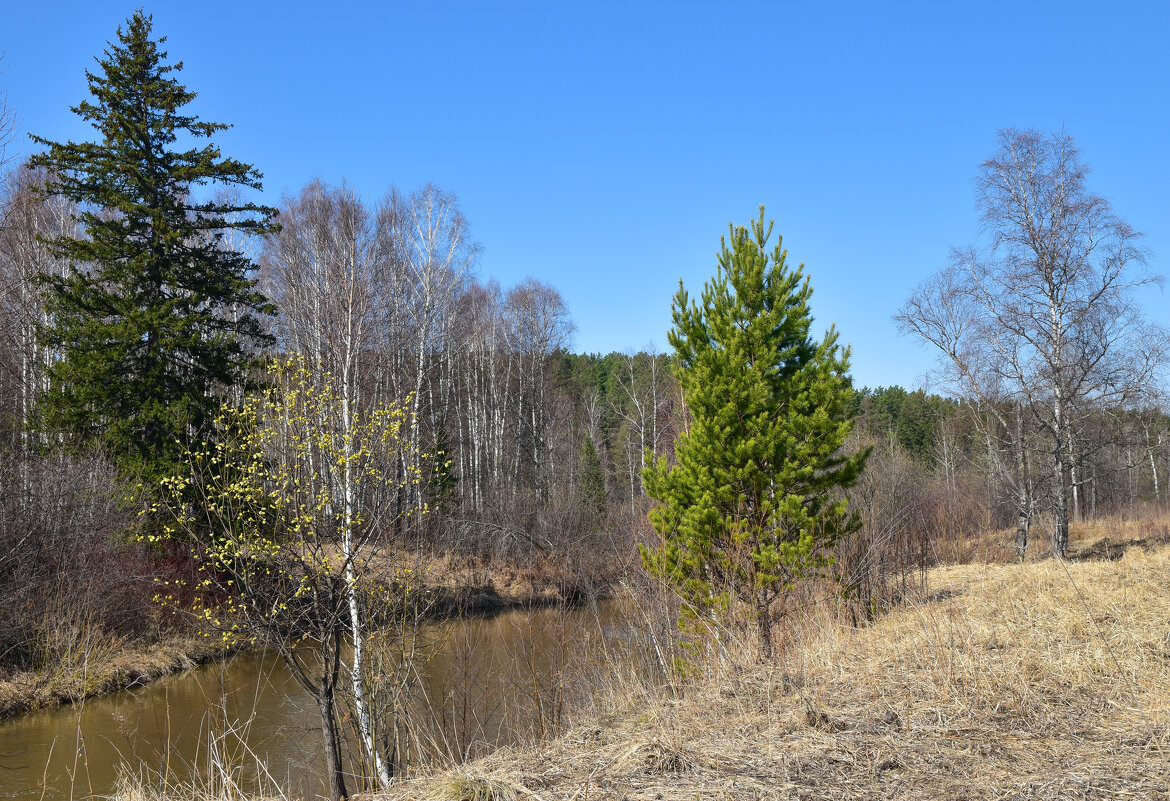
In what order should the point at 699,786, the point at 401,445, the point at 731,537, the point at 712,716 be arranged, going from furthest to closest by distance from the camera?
the point at 731,537 < the point at 401,445 < the point at 712,716 < the point at 699,786

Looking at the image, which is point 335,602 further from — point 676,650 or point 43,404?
point 43,404

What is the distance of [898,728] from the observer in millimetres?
4445

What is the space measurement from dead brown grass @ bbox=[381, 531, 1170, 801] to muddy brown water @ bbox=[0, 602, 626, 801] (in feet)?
5.96

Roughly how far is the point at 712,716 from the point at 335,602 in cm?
312

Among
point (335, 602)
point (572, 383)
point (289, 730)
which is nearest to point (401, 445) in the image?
point (335, 602)

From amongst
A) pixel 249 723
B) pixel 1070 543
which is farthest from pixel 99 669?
pixel 1070 543

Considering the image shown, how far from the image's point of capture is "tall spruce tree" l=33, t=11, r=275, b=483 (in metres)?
13.5

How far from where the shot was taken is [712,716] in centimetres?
507

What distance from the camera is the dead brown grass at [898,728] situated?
3.71m

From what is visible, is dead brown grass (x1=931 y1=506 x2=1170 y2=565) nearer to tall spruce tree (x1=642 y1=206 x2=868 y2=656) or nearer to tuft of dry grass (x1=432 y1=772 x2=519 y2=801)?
tall spruce tree (x1=642 y1=206 x2=868 y2=656)

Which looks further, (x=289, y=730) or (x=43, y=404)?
(x=43, y=404)

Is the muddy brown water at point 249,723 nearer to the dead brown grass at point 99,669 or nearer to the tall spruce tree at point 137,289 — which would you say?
the dead brown grass at point 99,669

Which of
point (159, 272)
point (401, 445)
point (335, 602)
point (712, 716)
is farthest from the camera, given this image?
point (159, 272)

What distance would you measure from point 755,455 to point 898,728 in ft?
13.5
